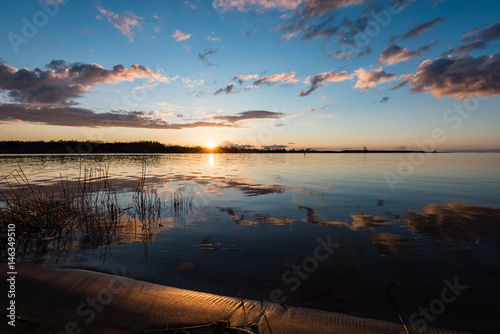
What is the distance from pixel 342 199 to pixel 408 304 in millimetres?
12363

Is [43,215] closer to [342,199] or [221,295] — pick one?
[221,295]

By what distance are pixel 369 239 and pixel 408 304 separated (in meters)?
4.29

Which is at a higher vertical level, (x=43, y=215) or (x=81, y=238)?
(x=43, y=215)

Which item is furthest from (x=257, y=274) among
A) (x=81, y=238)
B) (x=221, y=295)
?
(x=81, y=238)

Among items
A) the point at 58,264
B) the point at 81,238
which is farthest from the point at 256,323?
the point at 81,238

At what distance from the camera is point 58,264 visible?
717 centimetres

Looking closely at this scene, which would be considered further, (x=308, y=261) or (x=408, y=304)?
(x=308, y=261)

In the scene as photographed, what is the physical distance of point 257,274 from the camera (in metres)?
6.93

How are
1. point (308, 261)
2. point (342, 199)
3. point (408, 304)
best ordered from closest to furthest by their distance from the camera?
point (408, 304)
point (308, 261)
point (342, 199)

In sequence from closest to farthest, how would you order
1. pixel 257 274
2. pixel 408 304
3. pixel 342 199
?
pixel 408 304 < pixel 257 274 < pixel 342 199

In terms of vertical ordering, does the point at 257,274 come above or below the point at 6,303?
below

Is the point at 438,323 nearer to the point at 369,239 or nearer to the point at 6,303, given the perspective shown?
the point at 369,239

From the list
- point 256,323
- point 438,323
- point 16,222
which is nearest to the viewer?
point 256,323

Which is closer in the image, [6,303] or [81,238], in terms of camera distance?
[6,303]
